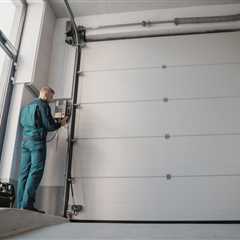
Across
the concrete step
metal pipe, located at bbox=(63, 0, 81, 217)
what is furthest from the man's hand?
the concrete step

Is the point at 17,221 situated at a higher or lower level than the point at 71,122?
lower

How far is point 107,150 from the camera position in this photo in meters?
3.93

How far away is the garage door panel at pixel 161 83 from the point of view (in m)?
4.02

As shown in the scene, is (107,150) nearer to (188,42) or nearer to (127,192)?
(127,192)

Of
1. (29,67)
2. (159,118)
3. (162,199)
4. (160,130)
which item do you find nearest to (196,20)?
(159,118)

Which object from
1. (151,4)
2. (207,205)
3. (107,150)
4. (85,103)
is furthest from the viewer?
(151,4)

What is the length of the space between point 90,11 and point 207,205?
3301mm

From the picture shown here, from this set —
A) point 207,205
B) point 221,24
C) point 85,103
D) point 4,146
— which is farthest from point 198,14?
point 4,146

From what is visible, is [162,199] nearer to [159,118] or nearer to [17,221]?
[159,118]

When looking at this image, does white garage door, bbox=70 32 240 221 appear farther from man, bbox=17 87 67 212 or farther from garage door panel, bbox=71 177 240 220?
man, bbox=17 87 67 212

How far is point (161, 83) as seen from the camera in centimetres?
414

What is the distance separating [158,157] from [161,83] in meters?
1.05

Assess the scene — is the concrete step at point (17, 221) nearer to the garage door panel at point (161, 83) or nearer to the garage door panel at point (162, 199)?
the garage door panel at point (162, 199)

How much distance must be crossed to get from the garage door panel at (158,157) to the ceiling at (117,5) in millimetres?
2085
